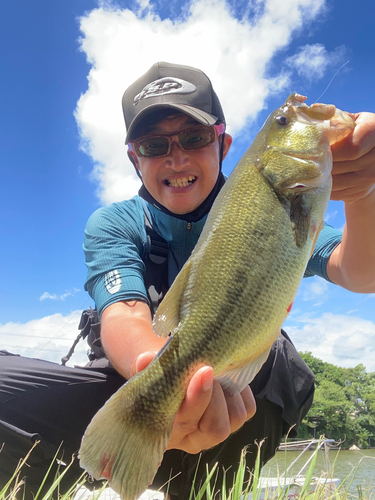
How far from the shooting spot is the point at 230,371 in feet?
5.81

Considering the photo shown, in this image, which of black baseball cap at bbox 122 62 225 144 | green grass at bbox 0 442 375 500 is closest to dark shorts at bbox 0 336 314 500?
green grass at bbox 0 442 375 500

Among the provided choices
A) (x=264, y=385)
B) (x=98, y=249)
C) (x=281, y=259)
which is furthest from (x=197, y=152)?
(x=264, y=385)

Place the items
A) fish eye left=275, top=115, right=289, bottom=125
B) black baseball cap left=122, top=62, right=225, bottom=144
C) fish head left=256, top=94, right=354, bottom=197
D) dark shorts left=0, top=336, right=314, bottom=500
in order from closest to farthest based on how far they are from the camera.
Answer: fish head left=256, top=94, right=354, bottom=197
fish eye left=275, top=115, right=289, bottom=125
dark shorts left=0, top=336, right=314, bottom=500
black baseball cap left=122, top=62, right=225, bottom=144

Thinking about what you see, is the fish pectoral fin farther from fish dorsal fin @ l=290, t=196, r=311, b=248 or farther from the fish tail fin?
fish dorsal fin @ l=290, t=196, r=311, b=248

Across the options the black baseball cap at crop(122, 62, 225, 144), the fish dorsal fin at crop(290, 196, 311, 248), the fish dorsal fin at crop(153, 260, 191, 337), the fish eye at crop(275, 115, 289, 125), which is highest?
the black baseball cap at crop(122, 62, 225, 144)

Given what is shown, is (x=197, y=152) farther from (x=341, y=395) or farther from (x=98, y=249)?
(x=341, y=395)

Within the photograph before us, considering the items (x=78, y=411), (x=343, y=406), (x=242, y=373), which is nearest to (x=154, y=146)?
(x=242, y=373)

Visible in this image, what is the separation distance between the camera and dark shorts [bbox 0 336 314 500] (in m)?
2.87

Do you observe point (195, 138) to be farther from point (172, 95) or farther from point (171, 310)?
point (171, 310)

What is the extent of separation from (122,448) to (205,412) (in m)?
0.45

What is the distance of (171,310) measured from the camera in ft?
6.02

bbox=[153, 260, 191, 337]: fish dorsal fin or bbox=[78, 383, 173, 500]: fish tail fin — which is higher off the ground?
bbox=[153, 260, 191, 337]: fish dorsal fin

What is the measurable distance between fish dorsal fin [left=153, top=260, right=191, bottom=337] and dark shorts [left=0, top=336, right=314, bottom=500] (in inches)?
59.1

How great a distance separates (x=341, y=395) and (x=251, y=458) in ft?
226
